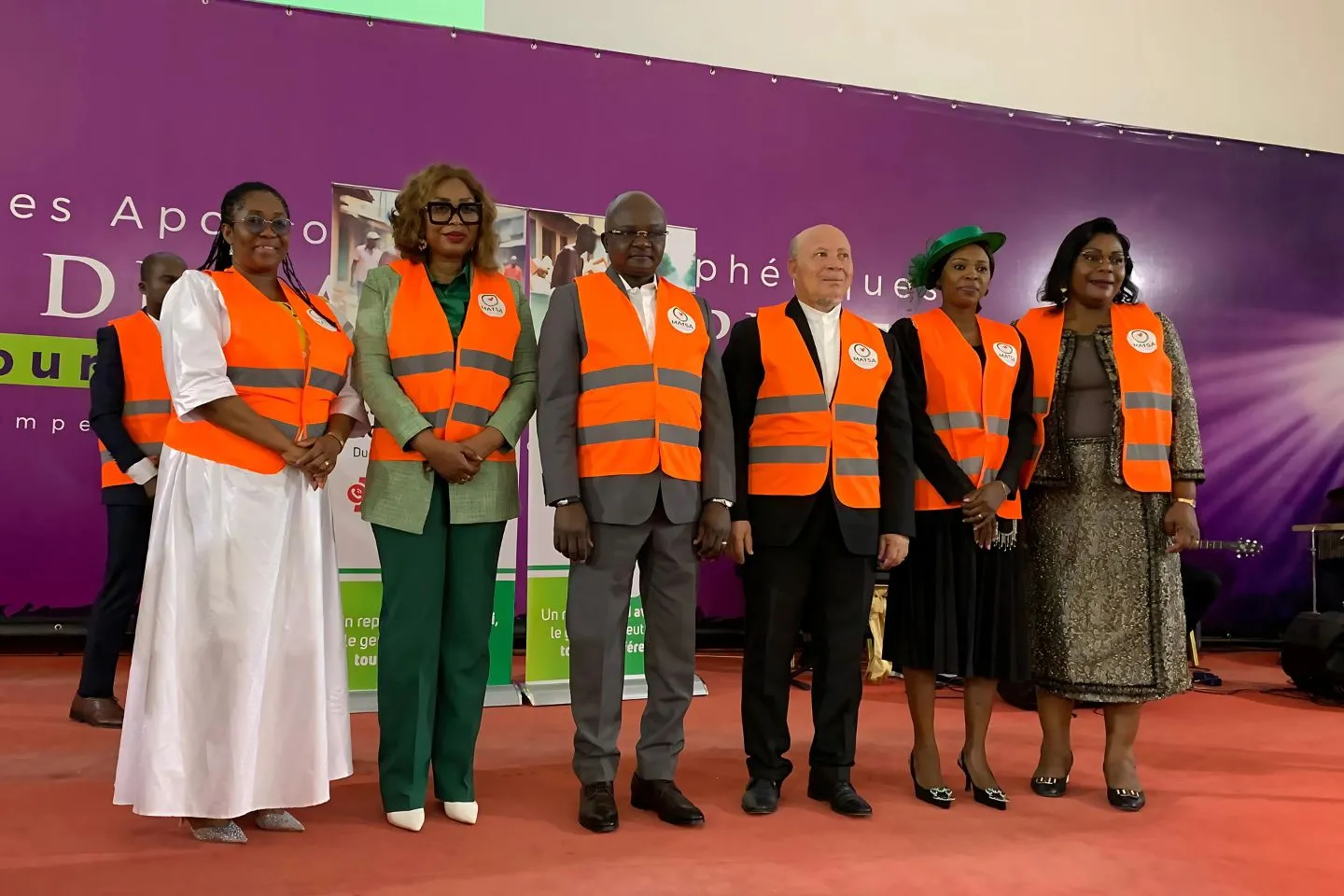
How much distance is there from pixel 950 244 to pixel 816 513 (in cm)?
90

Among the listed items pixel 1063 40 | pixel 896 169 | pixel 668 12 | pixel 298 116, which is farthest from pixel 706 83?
pixel 1063 40

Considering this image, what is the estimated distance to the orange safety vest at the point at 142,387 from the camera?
12.9 ft

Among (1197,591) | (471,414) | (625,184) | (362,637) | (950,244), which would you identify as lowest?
(362,637)

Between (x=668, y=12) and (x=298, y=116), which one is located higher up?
(x=668, y=12)

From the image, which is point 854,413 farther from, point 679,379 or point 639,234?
point 639,234

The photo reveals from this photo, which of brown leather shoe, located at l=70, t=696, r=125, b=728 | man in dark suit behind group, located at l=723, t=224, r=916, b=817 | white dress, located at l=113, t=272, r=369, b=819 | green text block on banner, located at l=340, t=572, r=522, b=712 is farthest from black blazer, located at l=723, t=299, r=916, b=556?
brown leather shoe, located at l=70, t=696, r=125, b=728

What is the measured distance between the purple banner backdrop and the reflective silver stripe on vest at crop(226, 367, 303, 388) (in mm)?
3065

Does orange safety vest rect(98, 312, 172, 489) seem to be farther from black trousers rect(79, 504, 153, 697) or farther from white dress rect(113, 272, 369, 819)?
white dress rect(113, 272, 369, 819)

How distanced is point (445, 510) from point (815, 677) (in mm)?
1125

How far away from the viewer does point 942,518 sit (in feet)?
9.56

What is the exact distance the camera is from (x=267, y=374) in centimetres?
249

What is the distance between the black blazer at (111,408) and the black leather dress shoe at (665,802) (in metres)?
2.35

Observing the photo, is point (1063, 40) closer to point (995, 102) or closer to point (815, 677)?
point (995, 102)

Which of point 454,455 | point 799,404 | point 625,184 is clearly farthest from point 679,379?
point 625,184
